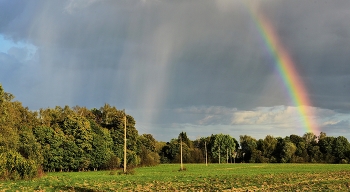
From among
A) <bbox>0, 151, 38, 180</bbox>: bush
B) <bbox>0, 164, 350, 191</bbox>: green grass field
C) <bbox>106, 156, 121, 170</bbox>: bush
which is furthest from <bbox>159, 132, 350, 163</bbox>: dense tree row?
<bbox>0, 151, 38, 180</bbox>: bush

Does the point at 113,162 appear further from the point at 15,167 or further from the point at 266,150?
the point at 266,150

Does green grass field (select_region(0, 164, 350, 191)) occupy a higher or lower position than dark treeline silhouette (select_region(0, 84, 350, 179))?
lower

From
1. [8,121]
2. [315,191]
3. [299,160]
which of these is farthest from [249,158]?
[315,191]

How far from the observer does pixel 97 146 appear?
80250 mm

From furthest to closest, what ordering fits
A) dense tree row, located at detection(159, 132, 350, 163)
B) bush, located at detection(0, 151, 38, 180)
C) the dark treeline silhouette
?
dense tree row, located at detection(159, 132, 350, 163) < the dark treeline silhouette < bush, located at detection(0, 151, 38, 180)

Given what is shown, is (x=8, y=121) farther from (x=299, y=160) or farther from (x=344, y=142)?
(x=344, y=142)

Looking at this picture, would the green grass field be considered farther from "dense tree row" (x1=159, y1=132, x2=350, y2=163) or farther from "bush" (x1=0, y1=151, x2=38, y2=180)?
"dense tree row" (x1=159, y1=132, x2=350, y2=163)

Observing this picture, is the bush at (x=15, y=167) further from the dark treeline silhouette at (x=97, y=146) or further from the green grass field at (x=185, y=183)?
the green grass field at (x=185, y=183)

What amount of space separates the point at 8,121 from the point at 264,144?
130 meters

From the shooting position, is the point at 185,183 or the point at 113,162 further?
the point at 113,162

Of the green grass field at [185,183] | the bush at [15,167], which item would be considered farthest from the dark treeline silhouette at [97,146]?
the green grass field at [185,183]

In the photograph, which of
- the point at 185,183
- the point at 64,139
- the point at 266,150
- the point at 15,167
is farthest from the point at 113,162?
the point at 266,150

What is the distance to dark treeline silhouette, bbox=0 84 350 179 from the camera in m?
49.7

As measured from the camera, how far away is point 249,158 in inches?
6447
